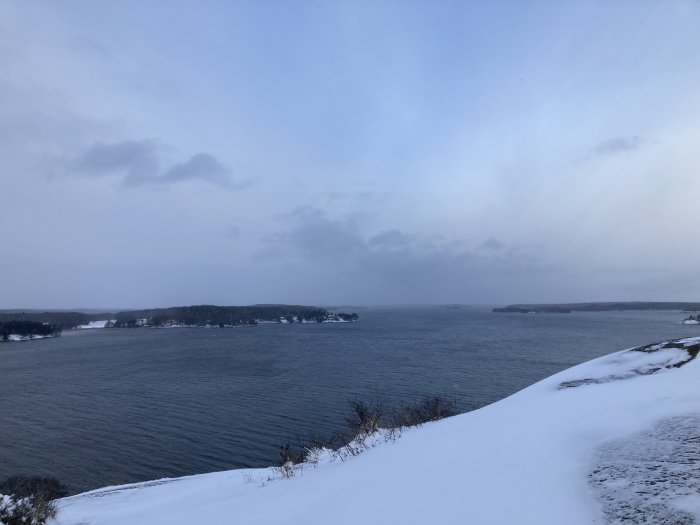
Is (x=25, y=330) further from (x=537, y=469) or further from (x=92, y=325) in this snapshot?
(x=537, y=469)

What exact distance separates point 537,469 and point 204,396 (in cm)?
3629

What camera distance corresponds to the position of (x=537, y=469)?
6.07 meters

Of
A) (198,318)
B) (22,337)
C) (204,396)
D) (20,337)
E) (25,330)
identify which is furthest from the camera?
(198,318)

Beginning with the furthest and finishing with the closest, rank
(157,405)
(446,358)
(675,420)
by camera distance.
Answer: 1. (446,358)
2. (157,405)
3. (675,420)

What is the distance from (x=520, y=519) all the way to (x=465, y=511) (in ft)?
2.49

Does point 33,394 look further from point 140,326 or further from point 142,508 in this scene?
point 140,326

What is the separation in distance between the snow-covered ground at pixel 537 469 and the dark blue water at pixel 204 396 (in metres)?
13.7

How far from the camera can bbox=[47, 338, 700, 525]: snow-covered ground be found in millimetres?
5215


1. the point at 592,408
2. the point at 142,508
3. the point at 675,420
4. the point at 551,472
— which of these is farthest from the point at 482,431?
the point at 142,508

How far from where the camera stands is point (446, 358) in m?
53.8

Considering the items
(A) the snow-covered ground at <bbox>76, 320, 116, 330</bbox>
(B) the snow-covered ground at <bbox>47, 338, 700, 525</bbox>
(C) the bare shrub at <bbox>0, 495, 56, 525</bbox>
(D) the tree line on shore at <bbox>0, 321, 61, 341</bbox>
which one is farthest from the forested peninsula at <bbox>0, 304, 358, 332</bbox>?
(B) the snow-covered ground at <bbox>47, 338, 700, 525</bbox>

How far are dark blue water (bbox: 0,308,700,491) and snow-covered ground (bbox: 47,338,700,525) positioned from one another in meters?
13.7

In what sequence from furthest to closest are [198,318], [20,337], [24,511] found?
[198,318], [20,337], [24,511]

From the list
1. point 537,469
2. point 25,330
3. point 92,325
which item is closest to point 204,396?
point 537,469
